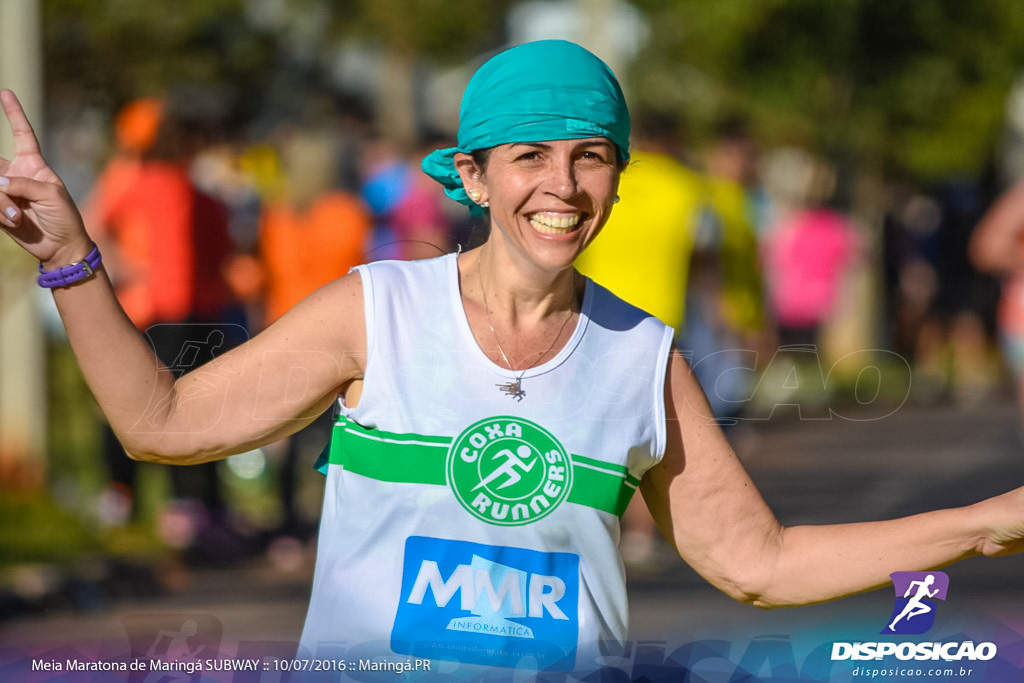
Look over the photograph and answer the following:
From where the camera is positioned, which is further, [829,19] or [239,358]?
[829,19]

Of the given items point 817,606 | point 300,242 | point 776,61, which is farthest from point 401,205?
point 776,61

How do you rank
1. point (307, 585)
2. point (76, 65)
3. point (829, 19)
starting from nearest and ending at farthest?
point (307, 585), point (76, 65), point (829, 19)

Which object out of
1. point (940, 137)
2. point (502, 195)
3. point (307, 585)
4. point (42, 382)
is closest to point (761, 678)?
point (502, 195)

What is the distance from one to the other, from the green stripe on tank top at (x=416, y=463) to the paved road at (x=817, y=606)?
28cm

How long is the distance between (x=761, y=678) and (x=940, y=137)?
14611mm

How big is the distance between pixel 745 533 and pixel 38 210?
1.33 meters

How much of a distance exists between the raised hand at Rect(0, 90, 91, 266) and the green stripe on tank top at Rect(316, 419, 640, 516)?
542mm

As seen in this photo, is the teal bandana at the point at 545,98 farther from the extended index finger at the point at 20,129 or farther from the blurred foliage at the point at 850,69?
the blurred foliage at the point at 850,69

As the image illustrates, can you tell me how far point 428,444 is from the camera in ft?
8.77

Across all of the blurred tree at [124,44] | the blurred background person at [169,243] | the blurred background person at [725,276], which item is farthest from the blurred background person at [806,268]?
the blurred background person at [169,243]

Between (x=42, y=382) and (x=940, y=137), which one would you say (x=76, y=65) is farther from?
(x=940, y=137)

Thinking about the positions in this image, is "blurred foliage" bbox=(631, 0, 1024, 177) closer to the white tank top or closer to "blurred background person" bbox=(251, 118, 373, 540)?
"blurred background person" bbox=(251, 118, 373, 540)

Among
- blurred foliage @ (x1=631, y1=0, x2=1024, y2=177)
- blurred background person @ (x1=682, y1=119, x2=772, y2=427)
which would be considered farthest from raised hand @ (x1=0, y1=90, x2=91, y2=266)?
blurred foliage @ (x1=631, y1=0, x2=1024, y2=177)

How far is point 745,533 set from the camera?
2.89 metres
